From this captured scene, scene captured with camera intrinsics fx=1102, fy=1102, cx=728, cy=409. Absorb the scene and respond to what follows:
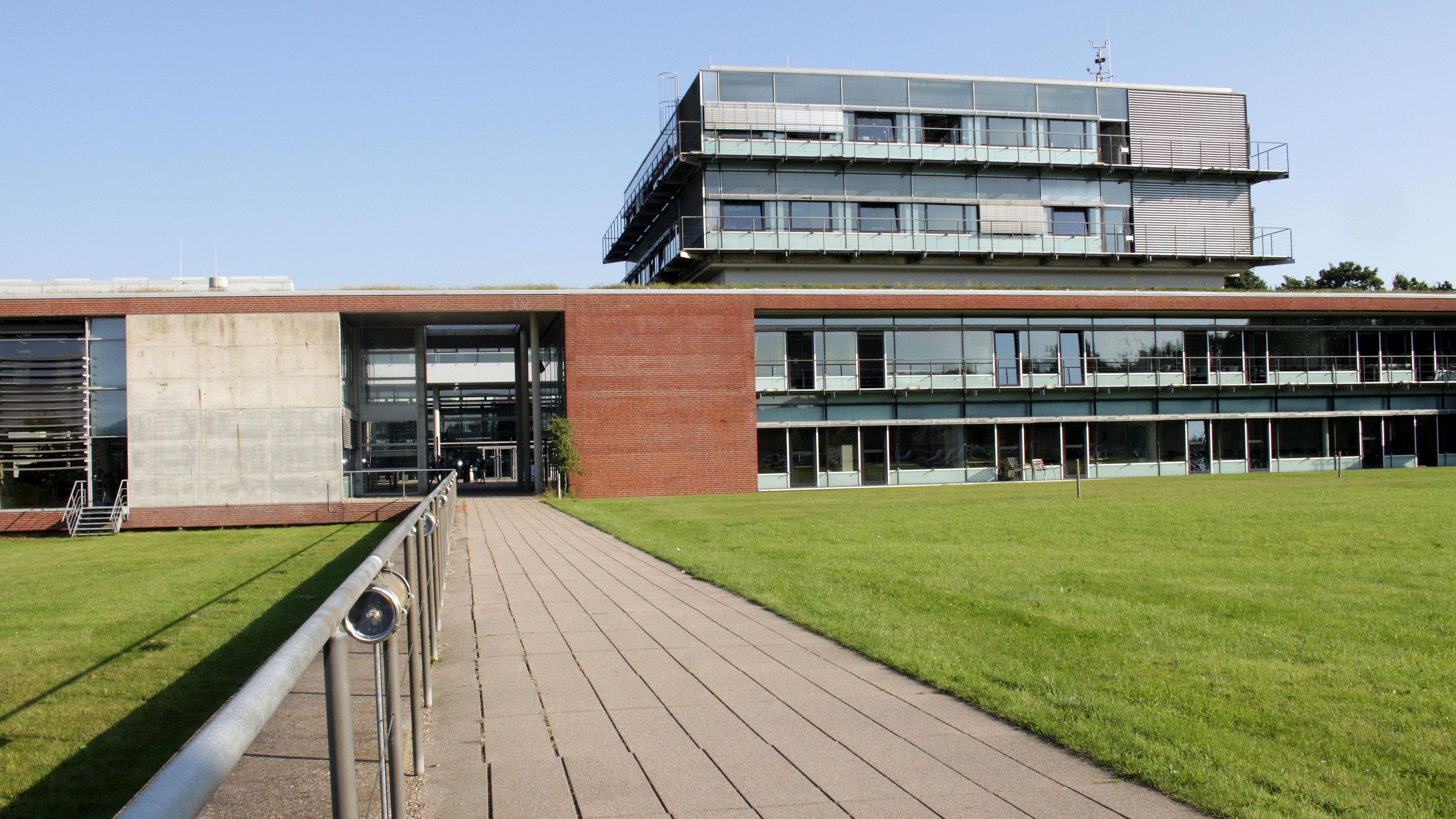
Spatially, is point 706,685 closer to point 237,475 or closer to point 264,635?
point 264,635

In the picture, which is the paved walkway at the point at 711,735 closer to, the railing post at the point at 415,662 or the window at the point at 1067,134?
the railing post at the point at 415,662

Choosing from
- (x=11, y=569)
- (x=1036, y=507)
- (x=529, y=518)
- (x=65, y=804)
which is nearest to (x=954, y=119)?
(x=1036, y=507)

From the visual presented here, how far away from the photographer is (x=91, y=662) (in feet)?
34.0

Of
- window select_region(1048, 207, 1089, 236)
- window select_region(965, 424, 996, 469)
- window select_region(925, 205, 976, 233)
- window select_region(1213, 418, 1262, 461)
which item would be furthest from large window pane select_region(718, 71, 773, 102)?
window select_region(1213, 418, 1262, 461)

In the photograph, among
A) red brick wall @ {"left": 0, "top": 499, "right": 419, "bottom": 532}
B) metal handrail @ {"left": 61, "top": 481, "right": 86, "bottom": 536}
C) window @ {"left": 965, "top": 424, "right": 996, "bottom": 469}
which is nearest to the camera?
metal handrail @ {"left": 61, "top": 481, "right": 86, "bottom": 536}

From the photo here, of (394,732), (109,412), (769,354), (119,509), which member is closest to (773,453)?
(769,354)

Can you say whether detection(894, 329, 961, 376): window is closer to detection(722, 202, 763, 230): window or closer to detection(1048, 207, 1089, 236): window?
detection(722, 202, 763, 230): window

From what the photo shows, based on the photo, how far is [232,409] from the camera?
31000mm

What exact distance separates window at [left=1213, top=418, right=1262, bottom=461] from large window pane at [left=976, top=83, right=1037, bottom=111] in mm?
14493

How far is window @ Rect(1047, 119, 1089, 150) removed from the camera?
44.2 metres

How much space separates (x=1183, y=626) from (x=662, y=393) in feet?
83.5

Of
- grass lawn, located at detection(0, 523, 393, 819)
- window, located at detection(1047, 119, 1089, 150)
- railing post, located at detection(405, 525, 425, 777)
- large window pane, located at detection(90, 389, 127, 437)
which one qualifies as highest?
window, located at detection(1047, 119, 1089, 150)

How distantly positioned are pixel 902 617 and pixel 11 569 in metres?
19.4

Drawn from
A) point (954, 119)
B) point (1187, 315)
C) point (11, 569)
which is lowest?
point (11, 569)
